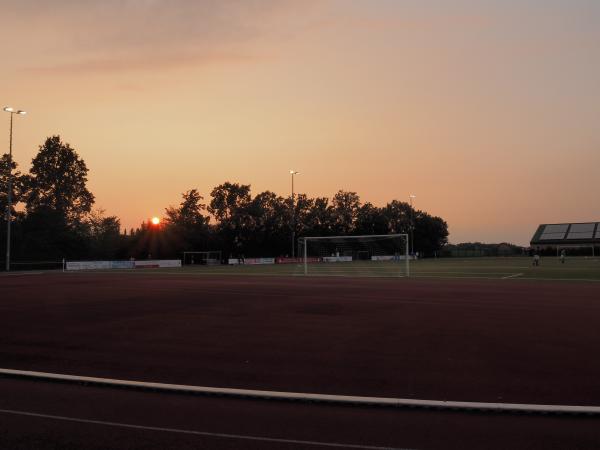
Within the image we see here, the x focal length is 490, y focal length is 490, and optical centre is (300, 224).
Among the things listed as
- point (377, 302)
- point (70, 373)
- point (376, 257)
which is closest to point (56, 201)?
point (376, 257)

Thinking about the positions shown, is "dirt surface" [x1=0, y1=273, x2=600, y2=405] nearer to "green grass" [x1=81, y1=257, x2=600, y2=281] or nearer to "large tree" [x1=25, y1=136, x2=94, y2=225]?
"green grass" [x1=81, y1=257, x2=600, y2=281]

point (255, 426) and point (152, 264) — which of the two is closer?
point (255, 426)

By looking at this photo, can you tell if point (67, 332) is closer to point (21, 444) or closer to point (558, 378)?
point (21, 444)

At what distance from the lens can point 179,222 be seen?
106 m

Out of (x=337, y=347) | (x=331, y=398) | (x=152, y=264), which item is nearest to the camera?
(x=331, y=398)

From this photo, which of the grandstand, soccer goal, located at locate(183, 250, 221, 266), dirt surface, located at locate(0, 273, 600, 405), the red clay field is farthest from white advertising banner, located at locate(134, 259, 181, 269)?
the grandstand

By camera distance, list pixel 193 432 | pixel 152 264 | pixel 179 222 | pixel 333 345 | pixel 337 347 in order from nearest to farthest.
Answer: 1. pixel 193 432
2. pixel 337 347
3. pixel 333 345
4. pixel 152 264
5. pixel 179 222

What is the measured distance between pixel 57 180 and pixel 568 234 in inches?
4408

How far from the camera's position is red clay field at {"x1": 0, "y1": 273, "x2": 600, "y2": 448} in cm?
739

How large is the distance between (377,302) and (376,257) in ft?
244

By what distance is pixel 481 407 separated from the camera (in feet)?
21.0

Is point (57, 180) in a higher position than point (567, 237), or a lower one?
higher

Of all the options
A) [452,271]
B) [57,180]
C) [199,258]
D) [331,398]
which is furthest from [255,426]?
[57,180]

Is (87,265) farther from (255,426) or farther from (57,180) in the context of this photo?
(255,426)
